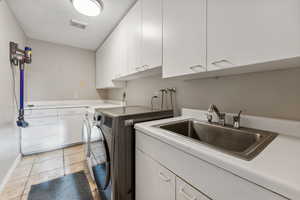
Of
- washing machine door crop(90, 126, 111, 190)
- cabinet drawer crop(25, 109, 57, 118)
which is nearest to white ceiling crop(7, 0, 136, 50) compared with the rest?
cabinet drawer crop(25, 109, 57, 118)

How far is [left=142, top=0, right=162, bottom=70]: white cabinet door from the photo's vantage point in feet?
4.10

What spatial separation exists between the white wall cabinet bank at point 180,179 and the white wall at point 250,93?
2.31 ft

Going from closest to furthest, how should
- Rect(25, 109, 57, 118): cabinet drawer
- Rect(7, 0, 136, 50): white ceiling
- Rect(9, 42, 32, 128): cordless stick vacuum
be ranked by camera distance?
1. Rect(7, 0, 136, 50): white ceiling
2. Rect(9, 42, 32, 128): cordless stick vacuum
3. Rect(25, 109, 57, 118): cabinet drawer

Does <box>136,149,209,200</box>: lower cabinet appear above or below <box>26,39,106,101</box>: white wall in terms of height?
below

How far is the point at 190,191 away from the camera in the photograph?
0.61 m

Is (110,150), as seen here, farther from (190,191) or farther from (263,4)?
(263,4)

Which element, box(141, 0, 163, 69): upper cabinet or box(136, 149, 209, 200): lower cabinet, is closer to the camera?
box(136, 149, 209, 200): lower cabinet

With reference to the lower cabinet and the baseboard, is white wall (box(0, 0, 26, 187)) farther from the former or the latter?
the lower cabinet

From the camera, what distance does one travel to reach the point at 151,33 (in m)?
1.35

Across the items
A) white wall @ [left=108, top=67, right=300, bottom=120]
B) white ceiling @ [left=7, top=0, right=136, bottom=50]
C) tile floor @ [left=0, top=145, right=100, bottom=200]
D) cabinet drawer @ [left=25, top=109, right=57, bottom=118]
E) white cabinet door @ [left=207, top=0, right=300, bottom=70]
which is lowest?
tile floor @ [left=0, top=145, right=100, bottom=200]

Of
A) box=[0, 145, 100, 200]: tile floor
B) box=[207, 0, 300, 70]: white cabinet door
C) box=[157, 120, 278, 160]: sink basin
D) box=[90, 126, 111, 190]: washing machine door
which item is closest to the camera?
box=[207, 0, 300, 70]: white cabinet door

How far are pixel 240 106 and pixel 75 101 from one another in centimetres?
361

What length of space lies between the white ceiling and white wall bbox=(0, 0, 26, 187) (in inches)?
9.2

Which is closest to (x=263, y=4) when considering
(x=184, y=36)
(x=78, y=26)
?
(x=184, y=36)
